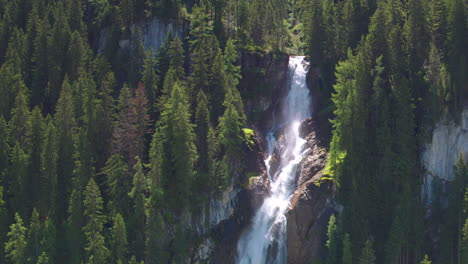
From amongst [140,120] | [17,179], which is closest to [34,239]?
[17,179]

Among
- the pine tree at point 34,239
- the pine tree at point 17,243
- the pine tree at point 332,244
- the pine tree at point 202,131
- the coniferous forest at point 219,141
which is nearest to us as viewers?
the pine tree at point 332,244

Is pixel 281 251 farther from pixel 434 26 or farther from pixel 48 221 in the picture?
pixel 434 26

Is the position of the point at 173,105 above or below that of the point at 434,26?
below

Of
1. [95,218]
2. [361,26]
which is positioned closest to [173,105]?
[95,218]

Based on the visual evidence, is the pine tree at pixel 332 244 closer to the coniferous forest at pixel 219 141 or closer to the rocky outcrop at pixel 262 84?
the coniferous forest at pixel 219 141

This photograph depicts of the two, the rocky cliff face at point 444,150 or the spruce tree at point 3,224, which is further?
the spruce tree at point 3,224

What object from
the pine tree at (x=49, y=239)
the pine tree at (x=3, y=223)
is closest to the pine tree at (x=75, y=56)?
the pine tree at (x=3, y=223)

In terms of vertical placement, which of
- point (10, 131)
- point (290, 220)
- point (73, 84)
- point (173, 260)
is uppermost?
point (73, 84)
